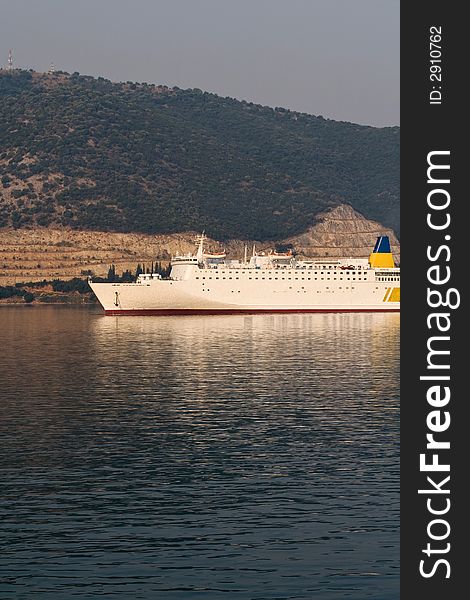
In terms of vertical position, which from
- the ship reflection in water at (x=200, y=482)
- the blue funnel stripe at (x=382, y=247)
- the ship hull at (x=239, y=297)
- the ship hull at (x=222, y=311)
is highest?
the blue funnel stripe at (x=382, y=247)

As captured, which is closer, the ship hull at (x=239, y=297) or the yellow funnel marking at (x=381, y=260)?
the ship hull at (x=239, y=297)

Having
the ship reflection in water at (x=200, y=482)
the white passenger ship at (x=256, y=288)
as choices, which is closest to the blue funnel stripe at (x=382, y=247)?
the white passenger ship at (x=256, y=288)

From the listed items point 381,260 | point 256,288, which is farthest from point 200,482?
point 381,260

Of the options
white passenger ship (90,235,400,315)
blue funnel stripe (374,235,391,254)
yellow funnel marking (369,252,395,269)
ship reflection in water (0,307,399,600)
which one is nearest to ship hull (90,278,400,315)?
white passenger ship (90,235,400,315)

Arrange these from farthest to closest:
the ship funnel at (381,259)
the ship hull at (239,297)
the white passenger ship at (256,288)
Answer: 1. the ship funnel at (381,259)
2. the white passenger ship at (256,288)
3. the ship hull at (239,297)

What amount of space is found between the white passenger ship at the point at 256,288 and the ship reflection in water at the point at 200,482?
7176 cm

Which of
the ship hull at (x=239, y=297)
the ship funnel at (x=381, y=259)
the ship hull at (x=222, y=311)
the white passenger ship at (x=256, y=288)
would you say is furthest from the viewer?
the ship funnel at (x=381, y=259)

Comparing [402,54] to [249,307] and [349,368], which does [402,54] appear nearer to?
[349,368]

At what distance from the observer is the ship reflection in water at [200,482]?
79.4 ft

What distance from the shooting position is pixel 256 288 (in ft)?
466

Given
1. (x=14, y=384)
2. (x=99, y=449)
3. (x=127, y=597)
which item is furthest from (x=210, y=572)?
(x=14, y=384)

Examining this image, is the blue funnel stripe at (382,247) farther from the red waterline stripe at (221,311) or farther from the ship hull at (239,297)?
the red waterline stripe at (221,311)

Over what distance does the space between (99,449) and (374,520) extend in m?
11.5

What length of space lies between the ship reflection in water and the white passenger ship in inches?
2825
